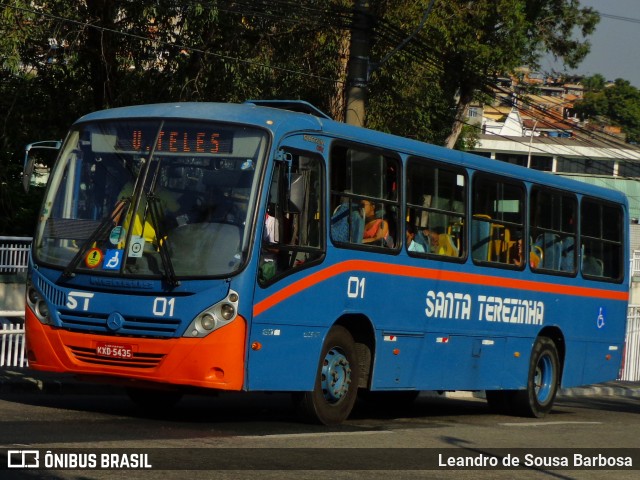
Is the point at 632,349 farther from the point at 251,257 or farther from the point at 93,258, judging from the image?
the point at 93,258

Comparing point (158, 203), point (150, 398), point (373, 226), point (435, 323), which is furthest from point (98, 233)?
point (435, 323)

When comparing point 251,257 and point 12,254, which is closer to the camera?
point 251,257

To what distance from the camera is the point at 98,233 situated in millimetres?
11305

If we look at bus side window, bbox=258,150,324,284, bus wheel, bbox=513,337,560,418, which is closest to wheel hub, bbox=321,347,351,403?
bus side window, bbox=258,150,324,284

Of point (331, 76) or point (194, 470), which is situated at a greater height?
point (331, 76)

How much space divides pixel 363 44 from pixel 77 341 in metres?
9.34

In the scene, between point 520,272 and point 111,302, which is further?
point 520,272

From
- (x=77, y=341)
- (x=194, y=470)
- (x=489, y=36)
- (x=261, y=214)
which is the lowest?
(x=194, y=470)

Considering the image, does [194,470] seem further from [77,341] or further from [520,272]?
[520,272]

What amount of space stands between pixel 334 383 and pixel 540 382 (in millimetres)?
5472

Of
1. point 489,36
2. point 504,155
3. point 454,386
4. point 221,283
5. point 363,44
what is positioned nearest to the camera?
point 221,283

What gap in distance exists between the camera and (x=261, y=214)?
36.4 ft

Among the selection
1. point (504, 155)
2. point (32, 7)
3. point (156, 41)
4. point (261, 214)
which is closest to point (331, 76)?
point (156, 41)

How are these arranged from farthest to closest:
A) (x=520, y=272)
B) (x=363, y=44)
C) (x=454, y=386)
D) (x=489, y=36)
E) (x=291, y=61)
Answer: (x=489, y=36)
(x=291, y=61)
(x=363, y=44)
(x=520, y=272)
(x=454, y=386)
